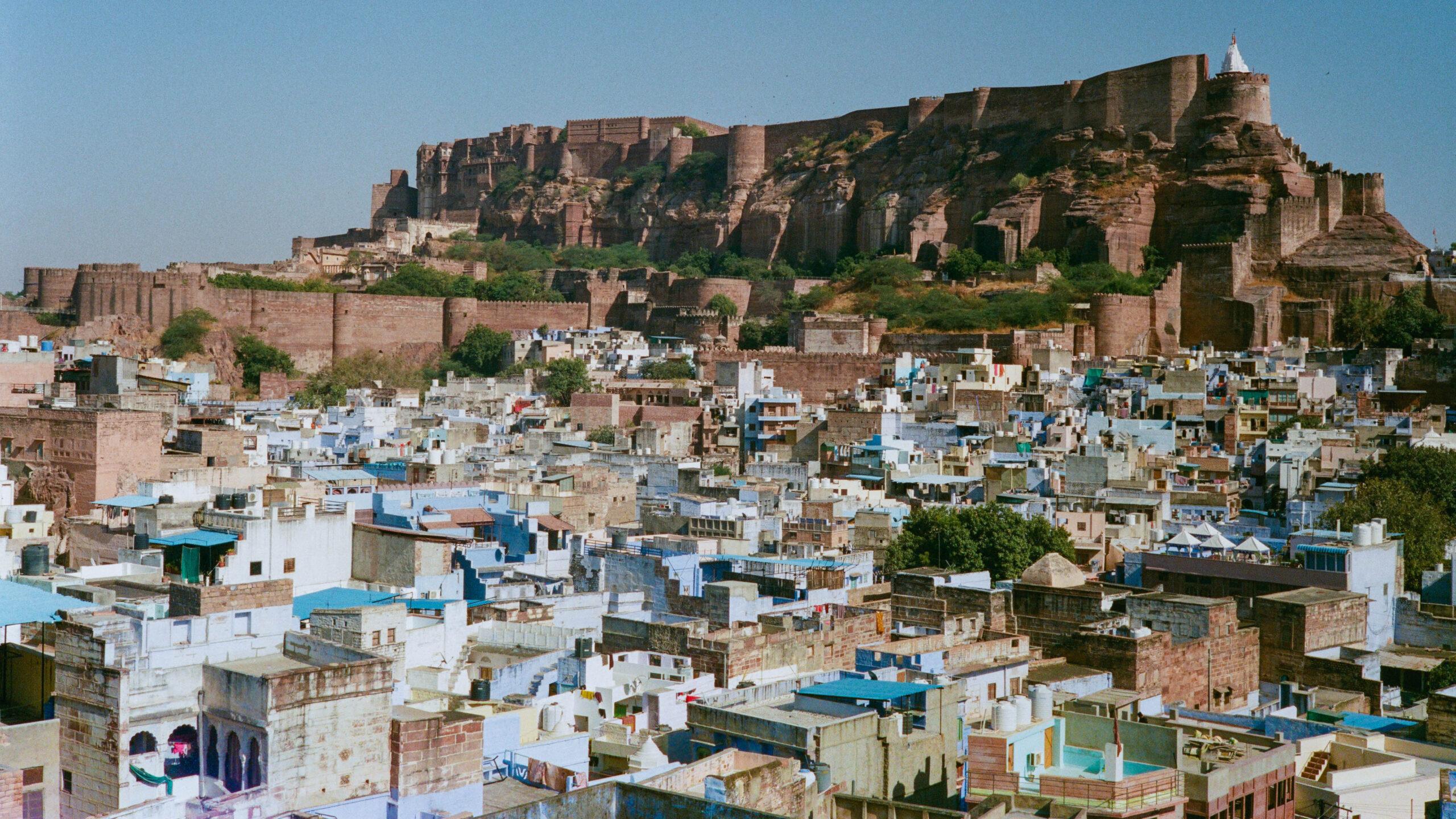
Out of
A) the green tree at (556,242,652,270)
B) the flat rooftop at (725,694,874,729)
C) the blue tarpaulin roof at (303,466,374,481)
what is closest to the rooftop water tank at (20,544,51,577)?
the blue tarpaulin roof at (303,466,374,481)

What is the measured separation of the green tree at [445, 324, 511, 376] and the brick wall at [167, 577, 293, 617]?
130 feet

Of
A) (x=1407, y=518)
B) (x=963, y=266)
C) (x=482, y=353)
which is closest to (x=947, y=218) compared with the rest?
(x=963, y=266)

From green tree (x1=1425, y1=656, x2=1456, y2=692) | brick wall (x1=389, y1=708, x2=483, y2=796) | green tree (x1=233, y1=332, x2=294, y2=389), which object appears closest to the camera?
brick wall (x1=389, y1=708, x2=483, y2=796)

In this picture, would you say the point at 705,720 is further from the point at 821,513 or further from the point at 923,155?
the point at 923,155

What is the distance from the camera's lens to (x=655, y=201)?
70.5m

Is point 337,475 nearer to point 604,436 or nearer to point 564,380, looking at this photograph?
point 604,436

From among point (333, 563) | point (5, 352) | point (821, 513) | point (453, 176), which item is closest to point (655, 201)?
point (453, 176)

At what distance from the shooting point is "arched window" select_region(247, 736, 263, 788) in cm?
937

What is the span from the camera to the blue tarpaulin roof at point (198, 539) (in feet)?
54.7

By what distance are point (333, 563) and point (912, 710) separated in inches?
304

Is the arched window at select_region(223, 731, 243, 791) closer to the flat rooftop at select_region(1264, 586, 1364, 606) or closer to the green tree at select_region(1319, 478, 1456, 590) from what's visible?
the flat rooftop at select_region(1264, 586, 1364, 606)

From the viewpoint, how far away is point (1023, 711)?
11.7m

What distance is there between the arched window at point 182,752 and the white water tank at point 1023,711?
5.38 m

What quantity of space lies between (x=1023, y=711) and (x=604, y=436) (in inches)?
980
